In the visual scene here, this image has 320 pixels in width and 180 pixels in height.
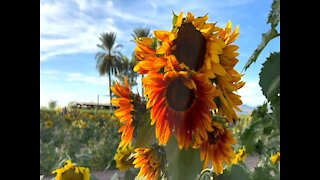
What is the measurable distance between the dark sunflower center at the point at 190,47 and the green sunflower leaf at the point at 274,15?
23cm

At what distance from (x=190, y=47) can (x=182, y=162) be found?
11 cm

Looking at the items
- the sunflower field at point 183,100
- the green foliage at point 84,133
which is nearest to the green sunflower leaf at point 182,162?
the sunflower field at point 183,100

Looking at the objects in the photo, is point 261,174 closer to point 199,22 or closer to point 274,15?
point 274,15

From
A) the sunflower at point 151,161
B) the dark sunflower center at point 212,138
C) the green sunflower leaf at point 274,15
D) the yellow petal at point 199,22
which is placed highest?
the green sunflower leaf at point 274,15

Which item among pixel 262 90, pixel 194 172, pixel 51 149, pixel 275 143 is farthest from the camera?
pixel 51 149

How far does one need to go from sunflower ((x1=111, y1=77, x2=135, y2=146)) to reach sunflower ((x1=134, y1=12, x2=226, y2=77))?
0.04m

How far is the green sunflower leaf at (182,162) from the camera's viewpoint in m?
0.40

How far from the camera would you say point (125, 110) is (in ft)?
1.54

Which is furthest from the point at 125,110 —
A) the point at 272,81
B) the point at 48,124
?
the point at 48,124

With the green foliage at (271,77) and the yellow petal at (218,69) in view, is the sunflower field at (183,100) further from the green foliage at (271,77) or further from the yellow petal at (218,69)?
the green foliage at (271,77)

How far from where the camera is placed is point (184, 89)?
1.37 feet
